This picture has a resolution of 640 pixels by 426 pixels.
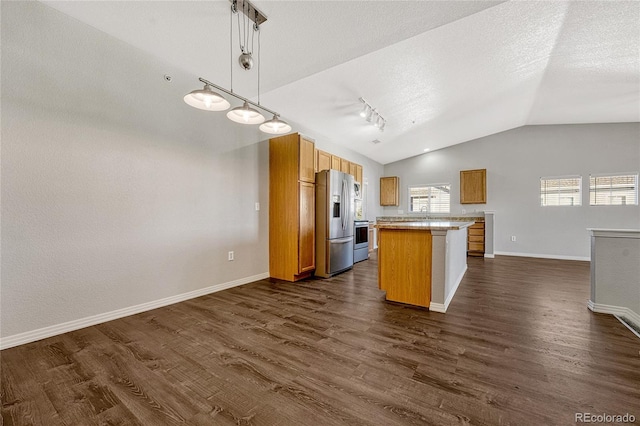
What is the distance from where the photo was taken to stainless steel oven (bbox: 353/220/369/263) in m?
5.07

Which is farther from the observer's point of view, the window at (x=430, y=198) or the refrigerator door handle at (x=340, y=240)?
the window at (x=430, y=198)

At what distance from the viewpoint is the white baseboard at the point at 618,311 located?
2.40 metres

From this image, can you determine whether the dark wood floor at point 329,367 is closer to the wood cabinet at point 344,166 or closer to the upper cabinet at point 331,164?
the upper cabinet at point 331,164

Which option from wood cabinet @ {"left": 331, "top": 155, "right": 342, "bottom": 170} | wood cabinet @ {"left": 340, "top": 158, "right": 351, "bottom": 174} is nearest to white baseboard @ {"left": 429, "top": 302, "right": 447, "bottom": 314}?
wood cabinet @ {"left": 331, "top": 155, "right": 342, "bottom": 170}

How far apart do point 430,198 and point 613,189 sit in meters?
3.82

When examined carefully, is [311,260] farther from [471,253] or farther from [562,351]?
[471,253]

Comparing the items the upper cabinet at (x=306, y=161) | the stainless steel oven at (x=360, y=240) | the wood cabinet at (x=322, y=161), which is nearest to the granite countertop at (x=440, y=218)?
the stainless steel oven at (x=360, y=240)

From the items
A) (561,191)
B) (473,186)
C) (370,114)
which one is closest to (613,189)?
(561,191)

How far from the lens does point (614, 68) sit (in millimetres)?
3578

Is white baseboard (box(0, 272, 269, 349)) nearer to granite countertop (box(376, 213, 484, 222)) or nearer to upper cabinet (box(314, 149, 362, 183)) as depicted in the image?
upper cabinet (box(314, 149, 362, 183))

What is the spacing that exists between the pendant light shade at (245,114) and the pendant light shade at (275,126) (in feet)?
0.81

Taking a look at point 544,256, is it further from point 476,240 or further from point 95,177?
point 95,177

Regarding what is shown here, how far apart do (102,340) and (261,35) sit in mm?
3058

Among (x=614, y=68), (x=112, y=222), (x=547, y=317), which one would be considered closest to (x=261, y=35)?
(x=112, y=222)
